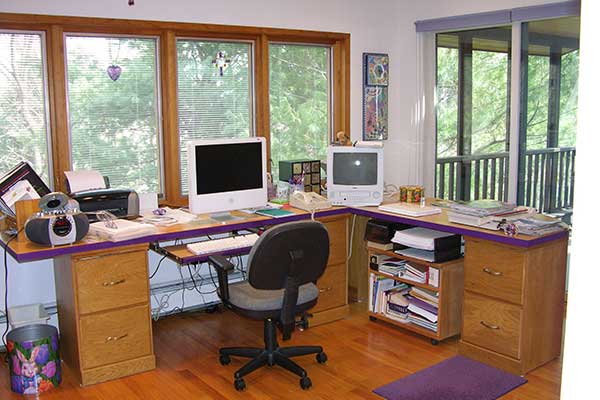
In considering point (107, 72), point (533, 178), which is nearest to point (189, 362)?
point (107, 72)

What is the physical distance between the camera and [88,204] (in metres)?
3.54

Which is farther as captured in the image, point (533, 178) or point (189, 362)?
point (533, 178)

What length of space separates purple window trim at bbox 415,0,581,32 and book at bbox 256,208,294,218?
6.60 ft

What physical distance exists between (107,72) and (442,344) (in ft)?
8.86

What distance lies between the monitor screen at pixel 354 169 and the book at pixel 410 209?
0.69ft

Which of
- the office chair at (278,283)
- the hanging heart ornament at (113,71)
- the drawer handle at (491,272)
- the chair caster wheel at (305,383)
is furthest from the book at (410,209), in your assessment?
the hanging heart ornament at (113,71)

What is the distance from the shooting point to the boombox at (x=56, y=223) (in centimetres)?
306

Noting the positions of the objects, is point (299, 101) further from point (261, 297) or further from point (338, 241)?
point (261, 297)

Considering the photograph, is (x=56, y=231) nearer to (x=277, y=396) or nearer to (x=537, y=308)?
(x=277, y=396)

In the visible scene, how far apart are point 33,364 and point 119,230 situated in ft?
2.59

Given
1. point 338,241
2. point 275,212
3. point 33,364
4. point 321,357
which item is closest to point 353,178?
point 338,241

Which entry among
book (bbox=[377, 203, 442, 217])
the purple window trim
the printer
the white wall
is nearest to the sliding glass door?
the purple window trim

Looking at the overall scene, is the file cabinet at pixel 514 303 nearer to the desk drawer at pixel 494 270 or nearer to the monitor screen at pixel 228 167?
the desk drawer at pixel 494 270

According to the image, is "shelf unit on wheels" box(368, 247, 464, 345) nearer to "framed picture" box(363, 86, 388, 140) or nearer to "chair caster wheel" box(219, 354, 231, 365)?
"chair caster wheel" box(219, 354, 231, 365)
